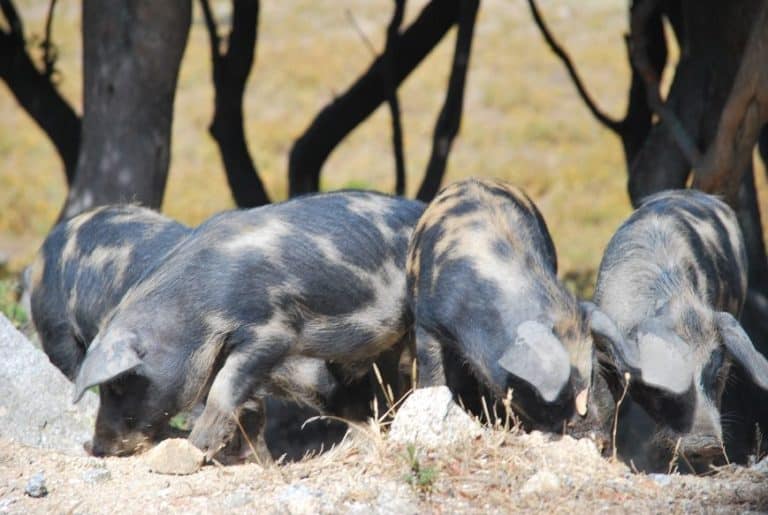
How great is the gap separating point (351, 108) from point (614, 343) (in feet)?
18.7

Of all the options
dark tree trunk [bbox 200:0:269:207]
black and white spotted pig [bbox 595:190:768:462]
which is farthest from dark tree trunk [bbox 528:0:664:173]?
black and white spotted pig [bbox 595:190:768:462]

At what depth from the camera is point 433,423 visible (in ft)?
17.6

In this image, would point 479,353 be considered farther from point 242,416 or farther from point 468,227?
point 242,416

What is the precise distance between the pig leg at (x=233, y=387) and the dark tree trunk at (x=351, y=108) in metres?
4.91

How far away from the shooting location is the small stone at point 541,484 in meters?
4.84

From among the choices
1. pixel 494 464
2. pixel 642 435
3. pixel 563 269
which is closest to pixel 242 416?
pixel 494 464

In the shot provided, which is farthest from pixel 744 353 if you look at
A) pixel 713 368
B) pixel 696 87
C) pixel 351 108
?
pixel 351 108

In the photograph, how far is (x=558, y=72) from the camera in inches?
932

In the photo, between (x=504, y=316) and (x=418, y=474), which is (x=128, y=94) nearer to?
(x=504, y=316)

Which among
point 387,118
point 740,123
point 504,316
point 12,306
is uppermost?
point 740,123

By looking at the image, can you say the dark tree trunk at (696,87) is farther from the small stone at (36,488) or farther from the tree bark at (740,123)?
the small stone at (36,488)

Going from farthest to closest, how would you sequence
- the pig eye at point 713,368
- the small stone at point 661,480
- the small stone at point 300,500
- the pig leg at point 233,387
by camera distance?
the pig eye at point 713,368
the pig leg at point 233,387
the small stone at point 661,480
the small stone at point 300,500

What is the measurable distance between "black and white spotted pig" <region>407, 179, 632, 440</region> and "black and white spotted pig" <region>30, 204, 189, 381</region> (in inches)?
63.0

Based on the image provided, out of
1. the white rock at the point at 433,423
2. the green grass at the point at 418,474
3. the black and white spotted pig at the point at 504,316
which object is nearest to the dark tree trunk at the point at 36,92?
the black and white spotted pig at the point at 504,316
